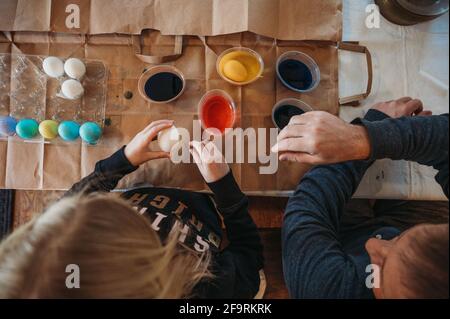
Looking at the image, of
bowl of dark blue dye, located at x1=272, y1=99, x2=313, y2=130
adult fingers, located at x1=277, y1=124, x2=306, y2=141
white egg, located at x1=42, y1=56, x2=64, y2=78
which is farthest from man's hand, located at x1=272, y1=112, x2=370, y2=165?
white egg, located at x1=42, y1=56, x2=64, y2=78

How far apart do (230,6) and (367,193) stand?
52 centimetres

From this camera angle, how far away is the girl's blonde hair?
1.53 feet

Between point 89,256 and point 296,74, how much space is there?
0.58 metres

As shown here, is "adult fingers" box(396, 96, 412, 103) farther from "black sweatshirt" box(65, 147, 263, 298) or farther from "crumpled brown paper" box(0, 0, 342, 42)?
"black sweatshirt" box(65, 147, 263, 298)

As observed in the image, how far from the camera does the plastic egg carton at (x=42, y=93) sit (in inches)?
29.8

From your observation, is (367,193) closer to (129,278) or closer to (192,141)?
(192,141)

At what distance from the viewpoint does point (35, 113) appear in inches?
29.9

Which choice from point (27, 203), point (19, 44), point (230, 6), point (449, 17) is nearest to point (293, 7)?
point (230, 6)

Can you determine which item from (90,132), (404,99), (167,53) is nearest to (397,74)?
(404,99)

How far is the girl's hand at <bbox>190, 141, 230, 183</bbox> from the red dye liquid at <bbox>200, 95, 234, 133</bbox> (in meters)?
0.06

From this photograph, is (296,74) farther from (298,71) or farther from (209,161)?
(209,161)

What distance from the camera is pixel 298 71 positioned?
765 mm
